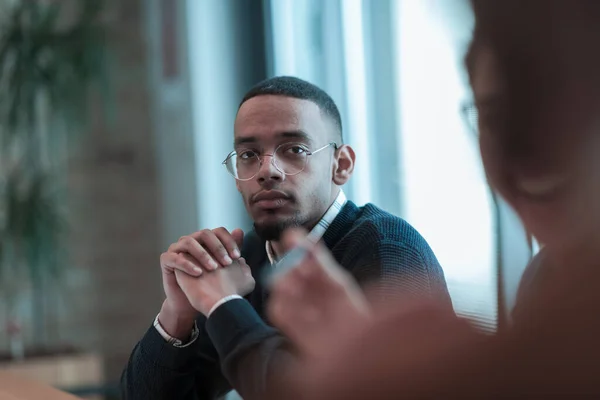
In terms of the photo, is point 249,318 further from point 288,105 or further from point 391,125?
point 391,125

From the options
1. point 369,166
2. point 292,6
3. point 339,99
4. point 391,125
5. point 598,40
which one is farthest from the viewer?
point 292,6

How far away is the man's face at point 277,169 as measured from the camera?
1.11 meters

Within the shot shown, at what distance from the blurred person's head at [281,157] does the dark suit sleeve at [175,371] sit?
0.66ft

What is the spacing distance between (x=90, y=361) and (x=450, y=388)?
341 cm

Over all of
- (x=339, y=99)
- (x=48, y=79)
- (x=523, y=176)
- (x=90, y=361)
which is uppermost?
(x=48, y=79)

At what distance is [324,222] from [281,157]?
0.39 ft

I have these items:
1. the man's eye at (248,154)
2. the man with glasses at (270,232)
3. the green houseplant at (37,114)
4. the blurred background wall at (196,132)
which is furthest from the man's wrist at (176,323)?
the green houseplant at (37,114)

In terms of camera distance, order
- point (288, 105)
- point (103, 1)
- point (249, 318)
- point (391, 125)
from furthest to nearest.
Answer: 1. point (103, 1)
2. point (391, 125)
3. point (288, 105)
4. point (249, 318)

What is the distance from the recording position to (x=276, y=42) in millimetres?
3369

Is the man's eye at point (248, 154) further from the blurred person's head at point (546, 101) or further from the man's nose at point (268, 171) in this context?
the blurred person's head at point (546, 101)

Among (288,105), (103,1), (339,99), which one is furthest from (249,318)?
(103,1)

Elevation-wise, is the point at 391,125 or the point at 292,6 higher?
the point at 292,6

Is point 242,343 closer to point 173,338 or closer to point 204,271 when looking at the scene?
point 204,271

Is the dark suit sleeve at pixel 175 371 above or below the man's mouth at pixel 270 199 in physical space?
below
